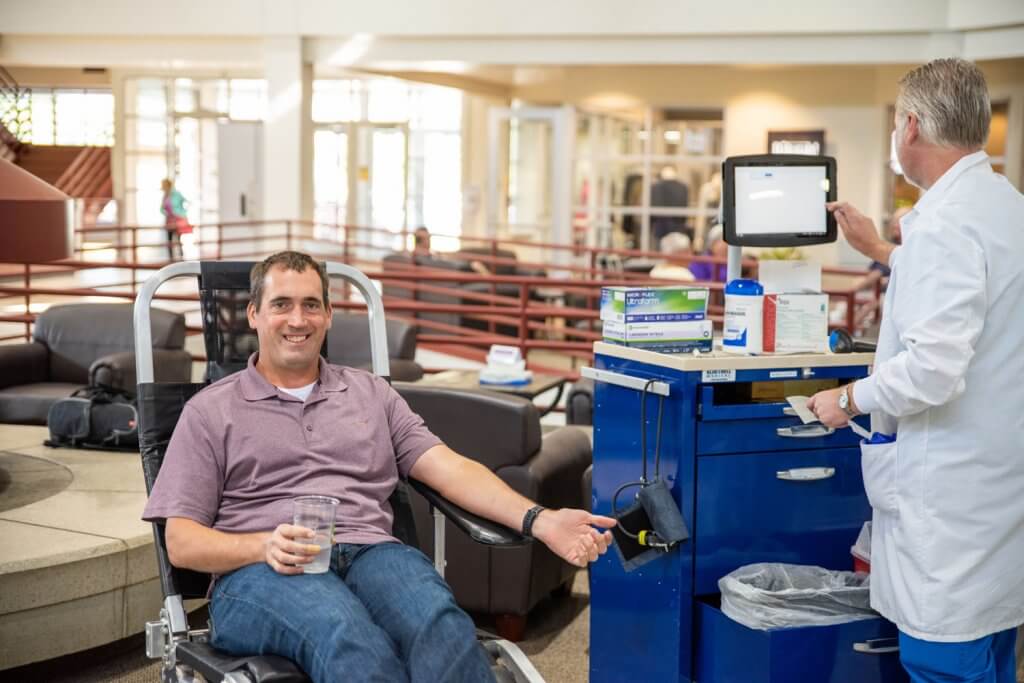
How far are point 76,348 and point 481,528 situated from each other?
4210 mm

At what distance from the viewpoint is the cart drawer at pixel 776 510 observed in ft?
9.80

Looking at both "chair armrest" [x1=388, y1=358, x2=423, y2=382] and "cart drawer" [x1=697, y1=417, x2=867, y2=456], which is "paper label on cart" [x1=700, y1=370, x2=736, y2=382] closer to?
"cart drawer" [x1=697, y1=417, x2=867, y2=456]

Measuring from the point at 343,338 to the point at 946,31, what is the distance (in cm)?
730

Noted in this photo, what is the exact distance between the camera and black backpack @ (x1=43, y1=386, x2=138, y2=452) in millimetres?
4793

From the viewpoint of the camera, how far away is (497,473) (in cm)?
383

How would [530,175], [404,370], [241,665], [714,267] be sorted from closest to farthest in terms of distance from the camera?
[241,665] → [404,370] → [714,267] → [530,175]

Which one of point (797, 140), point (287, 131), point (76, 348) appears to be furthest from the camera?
point (797, 140)

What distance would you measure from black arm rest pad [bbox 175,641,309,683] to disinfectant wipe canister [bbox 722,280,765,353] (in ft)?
4.30

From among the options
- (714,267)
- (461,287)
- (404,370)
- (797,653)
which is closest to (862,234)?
(797,653)

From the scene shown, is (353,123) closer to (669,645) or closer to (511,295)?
(511,295)

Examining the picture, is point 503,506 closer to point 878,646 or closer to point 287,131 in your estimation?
point 878,646

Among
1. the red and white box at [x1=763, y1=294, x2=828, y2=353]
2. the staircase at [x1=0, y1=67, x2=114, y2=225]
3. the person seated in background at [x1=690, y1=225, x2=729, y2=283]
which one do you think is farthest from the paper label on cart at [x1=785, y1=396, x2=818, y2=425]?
the staircase at [x1=0, y1=67, x2=114, y2=225]

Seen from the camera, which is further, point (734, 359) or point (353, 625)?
point (734, 359)

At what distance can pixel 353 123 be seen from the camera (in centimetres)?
1839
